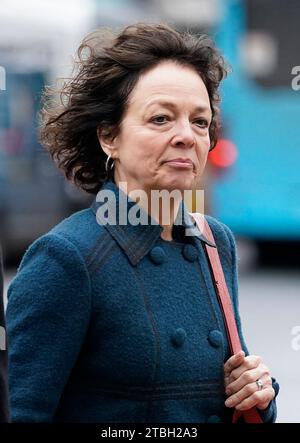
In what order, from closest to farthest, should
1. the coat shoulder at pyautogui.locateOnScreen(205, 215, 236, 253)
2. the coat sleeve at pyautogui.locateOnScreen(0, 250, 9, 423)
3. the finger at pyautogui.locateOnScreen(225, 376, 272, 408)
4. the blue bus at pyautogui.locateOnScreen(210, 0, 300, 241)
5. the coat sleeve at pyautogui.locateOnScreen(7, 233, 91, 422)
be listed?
the coat sleeve at pyautogui.locateOnScreen(0, 250, 9, 423) < the coat sleeve at pyautogui.locateOnScreen(7, 233, 91, 422) < the finger at pyautogui.locateOnScreen(225, 376, 272, 408) < the coat shoulder at pyautogui.locateOnScreen(205, 215, 236, 253) < the blue bus at pyautogui.locateOnScreen(210, 0, 300, 241)

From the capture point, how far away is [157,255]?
96.0 inches

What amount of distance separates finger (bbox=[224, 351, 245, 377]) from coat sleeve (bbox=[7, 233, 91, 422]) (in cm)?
32

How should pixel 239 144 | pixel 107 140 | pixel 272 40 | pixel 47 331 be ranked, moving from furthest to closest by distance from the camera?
pixel 272 40 → pixel 239 144 → pixel 107 140 → pixel 47 331

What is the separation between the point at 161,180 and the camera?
2.44 m

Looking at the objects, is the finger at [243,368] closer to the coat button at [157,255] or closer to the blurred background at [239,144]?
the coat button at [157,255]

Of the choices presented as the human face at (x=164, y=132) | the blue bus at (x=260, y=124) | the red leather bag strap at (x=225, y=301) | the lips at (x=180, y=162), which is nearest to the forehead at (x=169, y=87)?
the human face at (x=164, y=132)

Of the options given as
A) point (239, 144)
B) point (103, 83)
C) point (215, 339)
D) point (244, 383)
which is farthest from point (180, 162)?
point (239, 144)

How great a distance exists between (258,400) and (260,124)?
30.6ft

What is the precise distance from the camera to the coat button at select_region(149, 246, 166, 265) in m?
2.43

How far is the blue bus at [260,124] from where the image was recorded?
1144cm

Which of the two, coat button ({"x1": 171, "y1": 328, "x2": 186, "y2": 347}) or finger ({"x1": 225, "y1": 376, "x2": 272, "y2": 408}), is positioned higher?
coat button ({"x1": 171, "y1": 328, "x2": 186, "y2": 347})

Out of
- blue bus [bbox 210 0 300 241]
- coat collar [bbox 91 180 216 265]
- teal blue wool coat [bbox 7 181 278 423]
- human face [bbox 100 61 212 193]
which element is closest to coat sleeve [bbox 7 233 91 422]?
teal blue wool coat [bbox 7 181 278 423]

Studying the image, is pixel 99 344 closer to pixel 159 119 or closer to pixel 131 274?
pixel 131 274

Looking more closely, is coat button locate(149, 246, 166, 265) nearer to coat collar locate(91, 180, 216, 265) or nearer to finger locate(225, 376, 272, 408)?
coat collar locate(91, 180, 216, 265)
